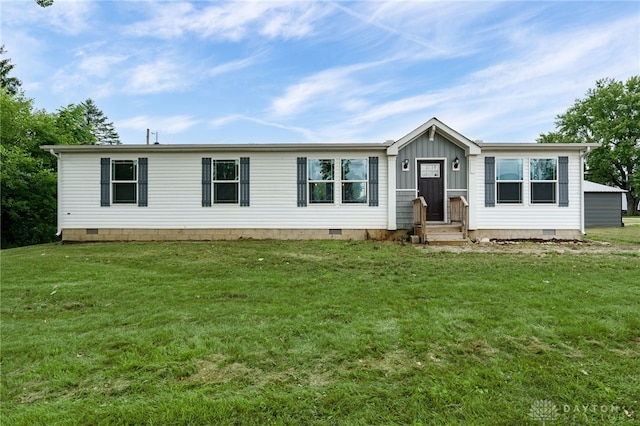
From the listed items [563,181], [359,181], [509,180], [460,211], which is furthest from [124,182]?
[563,181]

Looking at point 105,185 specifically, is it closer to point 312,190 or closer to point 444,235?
point 312,190

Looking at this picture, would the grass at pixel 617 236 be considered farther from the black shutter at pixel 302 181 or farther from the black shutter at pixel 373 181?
the black shutter at pixel 302 181

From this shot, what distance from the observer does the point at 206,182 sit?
394 inches

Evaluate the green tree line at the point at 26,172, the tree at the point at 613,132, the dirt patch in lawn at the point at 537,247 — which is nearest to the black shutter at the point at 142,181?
the green tree line at the point at 26,172

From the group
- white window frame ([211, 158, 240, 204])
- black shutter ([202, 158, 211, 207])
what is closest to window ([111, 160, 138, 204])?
black shutter ([202, 158, 211, 207])

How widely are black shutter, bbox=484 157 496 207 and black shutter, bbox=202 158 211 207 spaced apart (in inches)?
332

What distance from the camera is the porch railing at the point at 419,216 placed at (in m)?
8.88

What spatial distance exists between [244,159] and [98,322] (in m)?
7.20

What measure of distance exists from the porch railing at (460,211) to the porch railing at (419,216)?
995mm

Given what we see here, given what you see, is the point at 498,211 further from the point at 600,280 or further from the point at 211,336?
the point at 211,336

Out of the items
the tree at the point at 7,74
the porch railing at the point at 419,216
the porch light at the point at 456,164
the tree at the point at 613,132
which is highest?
the tree at the point at 7,74

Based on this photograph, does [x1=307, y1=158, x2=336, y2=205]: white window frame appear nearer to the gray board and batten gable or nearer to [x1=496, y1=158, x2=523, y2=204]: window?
the gray board and batten gable

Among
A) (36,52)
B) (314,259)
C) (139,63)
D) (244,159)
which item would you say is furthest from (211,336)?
(139,63)

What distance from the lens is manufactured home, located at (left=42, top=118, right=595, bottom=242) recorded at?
982cm
